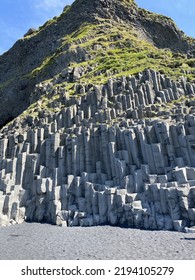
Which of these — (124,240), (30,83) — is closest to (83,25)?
(30,83)

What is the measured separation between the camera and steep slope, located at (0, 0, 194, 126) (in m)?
30.4

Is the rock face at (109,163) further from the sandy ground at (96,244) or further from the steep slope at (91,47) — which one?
the steep slope at (91,47)

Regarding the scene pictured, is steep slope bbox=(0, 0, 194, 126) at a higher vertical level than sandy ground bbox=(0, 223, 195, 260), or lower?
higher

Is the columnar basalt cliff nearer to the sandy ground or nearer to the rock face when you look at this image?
the rock face

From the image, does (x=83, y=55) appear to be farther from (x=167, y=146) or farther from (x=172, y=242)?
(x=172, y=242)

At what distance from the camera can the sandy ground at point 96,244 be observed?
9.97 m

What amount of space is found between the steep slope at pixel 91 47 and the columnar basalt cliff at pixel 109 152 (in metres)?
1.21

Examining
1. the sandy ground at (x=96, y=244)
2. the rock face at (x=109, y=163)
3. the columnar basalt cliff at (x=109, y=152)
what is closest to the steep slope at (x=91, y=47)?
the columnar basalt cliff at (x=109, y=152)

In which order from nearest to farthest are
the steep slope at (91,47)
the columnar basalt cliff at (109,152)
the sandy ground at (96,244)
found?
the sandy ground at (96,244)
the columnar basalt cliff at (109,152)
the steep slope at (91,47)

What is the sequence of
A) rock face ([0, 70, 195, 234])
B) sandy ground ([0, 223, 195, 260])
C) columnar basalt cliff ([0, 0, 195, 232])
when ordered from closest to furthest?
sandy ground ([0, 223, 195, 260]) → rock face ([0, 70, 195, 234]) → columnar basalt cliff ([0, 0, 195, 232])

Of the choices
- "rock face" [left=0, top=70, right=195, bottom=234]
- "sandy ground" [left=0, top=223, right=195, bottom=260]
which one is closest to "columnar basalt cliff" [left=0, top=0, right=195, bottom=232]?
"rock face" [left=0, top=70, right=195, bottom=234]

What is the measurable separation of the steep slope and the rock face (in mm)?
6278
